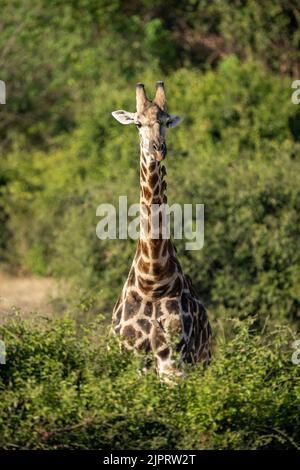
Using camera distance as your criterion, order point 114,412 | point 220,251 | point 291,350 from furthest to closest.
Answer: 1. point 220,251
2. point 291,350
3. point 114,412

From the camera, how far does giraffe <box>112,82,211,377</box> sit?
8.30m

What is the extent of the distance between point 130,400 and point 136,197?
19.2ft

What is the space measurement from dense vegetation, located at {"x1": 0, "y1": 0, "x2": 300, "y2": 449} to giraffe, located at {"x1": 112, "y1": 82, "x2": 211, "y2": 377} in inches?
10.9

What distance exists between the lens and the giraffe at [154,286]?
830 cm

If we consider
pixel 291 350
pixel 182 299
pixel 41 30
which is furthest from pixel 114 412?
pixel 41 30

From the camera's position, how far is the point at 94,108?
16.3 meters

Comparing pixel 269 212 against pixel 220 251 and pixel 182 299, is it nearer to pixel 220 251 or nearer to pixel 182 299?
pixel 220 251

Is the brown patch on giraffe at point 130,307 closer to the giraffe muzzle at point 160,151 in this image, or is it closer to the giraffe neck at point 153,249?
the giraffe neck at point 153,249

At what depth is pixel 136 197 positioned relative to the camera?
41.8 feet

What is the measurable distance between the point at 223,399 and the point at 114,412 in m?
0.58

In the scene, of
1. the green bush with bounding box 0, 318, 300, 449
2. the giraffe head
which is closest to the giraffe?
the giraffe head

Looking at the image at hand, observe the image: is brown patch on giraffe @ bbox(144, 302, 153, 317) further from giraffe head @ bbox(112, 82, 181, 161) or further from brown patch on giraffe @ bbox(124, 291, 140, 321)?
giraffe head @ bbox(112, 82, 181, 161)

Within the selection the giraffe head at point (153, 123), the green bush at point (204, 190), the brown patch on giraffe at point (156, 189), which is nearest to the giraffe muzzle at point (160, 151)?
the giraffe head at point (153, 123)

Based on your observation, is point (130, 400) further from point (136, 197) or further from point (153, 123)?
point (136, 197)
